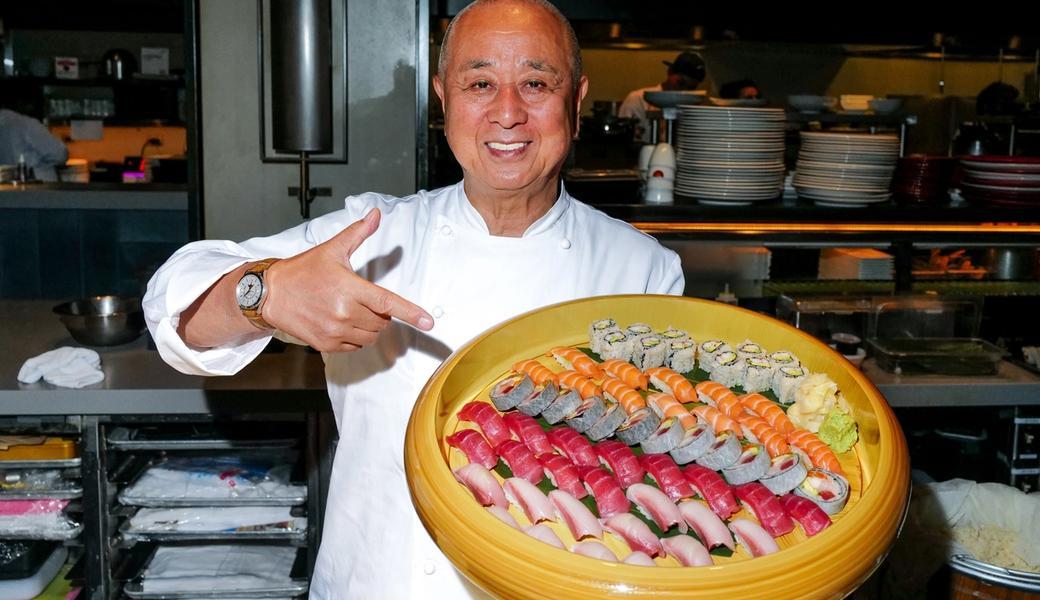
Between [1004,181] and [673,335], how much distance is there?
2170 mm

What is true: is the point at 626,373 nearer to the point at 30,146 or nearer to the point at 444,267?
the point at 444,267

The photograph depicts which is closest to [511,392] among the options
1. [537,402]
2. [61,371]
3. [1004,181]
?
[537,402]

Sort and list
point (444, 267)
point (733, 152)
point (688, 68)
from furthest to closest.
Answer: point (688, 68) < point (733, 152) < point (444, 267)

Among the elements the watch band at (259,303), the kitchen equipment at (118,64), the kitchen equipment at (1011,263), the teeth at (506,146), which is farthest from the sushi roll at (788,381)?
the kitchen equipment at (118,64)

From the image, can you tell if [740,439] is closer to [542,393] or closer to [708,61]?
[542,393]

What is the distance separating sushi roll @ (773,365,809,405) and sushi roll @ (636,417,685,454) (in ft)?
0.72

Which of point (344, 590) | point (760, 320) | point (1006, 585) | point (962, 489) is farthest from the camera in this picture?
point (962, 489)

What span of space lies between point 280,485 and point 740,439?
1.78m

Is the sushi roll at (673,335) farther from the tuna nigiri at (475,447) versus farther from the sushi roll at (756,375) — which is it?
the tuna nigiri at (475,447)

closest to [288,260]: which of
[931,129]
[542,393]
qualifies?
[542,393]

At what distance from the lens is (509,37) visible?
1.67 metres

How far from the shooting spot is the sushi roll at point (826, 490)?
4.15ft

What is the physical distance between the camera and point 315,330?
4.44 feet

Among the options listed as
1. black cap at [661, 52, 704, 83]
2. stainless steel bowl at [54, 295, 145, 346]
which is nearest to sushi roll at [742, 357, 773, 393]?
stainless steel bowl at [54, 295, 145, 346]
